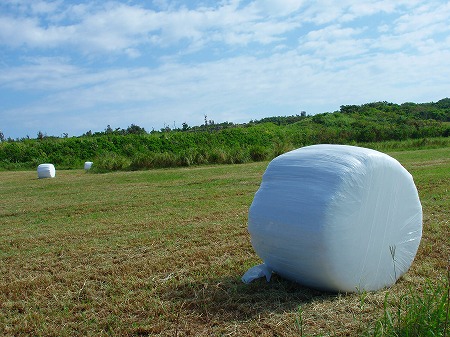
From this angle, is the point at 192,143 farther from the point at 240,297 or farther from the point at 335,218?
the point at 335,218

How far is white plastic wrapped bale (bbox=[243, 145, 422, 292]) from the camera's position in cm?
427

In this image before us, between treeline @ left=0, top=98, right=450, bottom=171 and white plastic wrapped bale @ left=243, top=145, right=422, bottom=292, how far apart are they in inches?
798

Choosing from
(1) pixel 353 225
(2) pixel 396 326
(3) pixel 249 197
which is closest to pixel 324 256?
(1) pixel 353 225

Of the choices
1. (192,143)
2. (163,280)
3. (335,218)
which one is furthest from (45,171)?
(335,218)

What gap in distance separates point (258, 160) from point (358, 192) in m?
22.2

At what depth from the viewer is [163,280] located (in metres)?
5.38

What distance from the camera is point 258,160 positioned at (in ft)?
87.2

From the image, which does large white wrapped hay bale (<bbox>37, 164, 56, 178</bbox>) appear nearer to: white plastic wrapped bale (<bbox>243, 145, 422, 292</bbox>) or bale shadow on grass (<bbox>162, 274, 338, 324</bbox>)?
bale shadow on grass (<bbox>162, 274, 338, 324</bbox>)

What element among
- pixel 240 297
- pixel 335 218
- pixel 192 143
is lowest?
pixel 240 297

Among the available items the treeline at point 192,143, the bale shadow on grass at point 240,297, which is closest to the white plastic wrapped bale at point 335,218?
the bale shadow on grass at point 240,297

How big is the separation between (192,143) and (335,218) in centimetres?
3173

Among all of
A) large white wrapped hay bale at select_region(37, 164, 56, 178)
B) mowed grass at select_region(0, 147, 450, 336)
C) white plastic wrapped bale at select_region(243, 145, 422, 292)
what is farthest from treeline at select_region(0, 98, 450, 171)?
white plastic wrapped bale at select_region(243, 145, 422, 292)

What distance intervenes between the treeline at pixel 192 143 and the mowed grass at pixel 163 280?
48.0 ft

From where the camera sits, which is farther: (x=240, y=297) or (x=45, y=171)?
(x=45, y=171)
